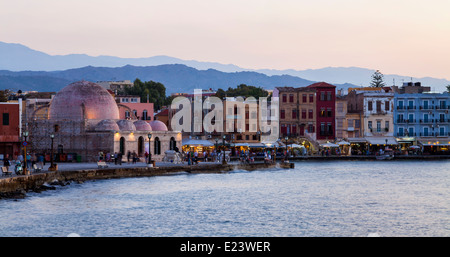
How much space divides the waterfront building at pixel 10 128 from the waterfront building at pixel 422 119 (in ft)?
172

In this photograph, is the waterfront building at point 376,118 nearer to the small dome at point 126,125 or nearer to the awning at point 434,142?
the awning at point 434,142

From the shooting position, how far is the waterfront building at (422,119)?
96.6m

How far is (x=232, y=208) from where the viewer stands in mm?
36500

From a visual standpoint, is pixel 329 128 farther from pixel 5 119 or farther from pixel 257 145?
pixel 5 119

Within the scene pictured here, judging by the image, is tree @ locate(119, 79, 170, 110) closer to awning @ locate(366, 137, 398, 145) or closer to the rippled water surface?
awning @ locate(366, 137, 398, 145)

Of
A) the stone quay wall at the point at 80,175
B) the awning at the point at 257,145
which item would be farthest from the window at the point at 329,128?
the stone quay wall at the point at 80,175

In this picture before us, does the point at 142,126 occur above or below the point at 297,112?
below

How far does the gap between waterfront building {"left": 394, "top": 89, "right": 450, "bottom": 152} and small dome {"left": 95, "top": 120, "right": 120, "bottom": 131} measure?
45.1 m

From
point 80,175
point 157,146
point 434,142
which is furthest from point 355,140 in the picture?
point 80,175

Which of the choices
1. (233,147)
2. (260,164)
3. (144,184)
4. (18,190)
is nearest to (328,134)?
(233,147)

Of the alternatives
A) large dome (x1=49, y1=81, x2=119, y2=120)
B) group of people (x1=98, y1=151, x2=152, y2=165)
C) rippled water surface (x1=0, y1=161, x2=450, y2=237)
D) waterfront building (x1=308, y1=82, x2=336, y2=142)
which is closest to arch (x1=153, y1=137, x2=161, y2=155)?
group of people (x1=98, y1=151, x2=152, y2=165)

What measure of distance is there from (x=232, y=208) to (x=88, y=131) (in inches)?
1305

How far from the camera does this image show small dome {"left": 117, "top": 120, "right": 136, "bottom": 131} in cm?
6812

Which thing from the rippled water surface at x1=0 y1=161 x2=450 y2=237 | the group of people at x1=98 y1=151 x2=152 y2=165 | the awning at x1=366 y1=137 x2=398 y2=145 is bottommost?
the rippled water surface at x1=0 y1=161 x2=450 y2=237
